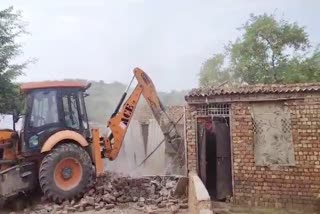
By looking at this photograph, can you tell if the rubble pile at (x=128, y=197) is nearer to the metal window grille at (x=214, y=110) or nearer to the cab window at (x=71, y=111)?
the cab window at (x=71, y=111)

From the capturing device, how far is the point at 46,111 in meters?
9.38

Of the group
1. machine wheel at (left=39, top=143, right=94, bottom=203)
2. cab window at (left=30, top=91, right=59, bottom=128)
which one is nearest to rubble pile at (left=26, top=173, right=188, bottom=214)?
machine wheel at (left=39, top=143, right=94, bottom=203)

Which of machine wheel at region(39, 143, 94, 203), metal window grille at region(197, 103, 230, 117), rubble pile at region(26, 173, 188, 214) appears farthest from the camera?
metal window grille at region(197, 103, 230, 117)

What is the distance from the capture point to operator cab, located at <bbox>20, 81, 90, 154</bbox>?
9.23 m

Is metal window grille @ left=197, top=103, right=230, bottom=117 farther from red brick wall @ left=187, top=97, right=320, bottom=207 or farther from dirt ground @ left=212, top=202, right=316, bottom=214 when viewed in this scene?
dirt ground @ left=212, top=202, right=316, bottom=214

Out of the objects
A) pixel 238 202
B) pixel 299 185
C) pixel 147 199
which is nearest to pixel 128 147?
pixel 147 199

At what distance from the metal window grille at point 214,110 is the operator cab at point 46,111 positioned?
10.1 ft

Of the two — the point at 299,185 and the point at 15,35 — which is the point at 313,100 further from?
the point at 15,35

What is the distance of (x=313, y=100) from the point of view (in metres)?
8.49

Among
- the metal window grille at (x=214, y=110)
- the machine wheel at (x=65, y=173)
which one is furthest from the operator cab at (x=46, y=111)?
the metal window grille at (x=214, y=110)

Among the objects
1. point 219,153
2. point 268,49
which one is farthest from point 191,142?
point 268,49

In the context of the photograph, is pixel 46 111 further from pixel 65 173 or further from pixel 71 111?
pixel 65 173

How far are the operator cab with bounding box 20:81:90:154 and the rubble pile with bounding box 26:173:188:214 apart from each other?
1.57m

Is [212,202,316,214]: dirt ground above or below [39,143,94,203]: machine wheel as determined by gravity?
below
